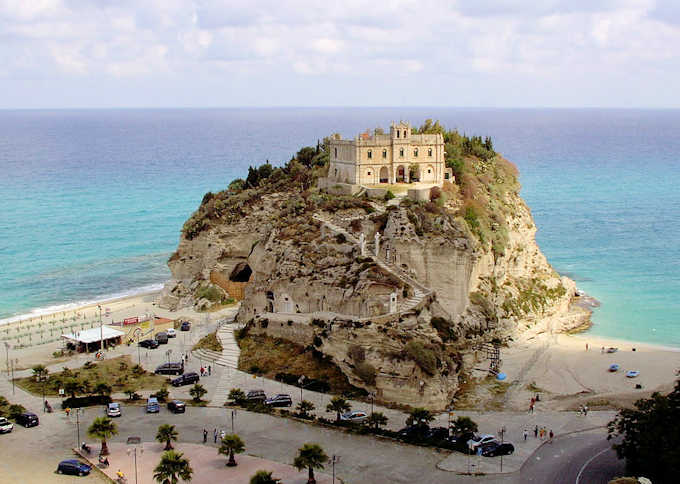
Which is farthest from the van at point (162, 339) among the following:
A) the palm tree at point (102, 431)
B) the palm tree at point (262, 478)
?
the palm tree at point (262, 478)

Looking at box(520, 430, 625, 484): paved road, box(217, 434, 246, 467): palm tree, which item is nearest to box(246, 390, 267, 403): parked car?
box(217, 434, 246, 467): palm tree

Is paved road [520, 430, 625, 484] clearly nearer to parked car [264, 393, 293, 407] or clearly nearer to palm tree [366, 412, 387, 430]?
palm tree [366, 412, 387, 430]

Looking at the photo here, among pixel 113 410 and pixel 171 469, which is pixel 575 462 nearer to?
pixel 171 469

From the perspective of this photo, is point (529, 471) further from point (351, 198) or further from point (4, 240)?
point (4, 240)

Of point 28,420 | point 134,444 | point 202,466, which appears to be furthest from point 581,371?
point 28,420

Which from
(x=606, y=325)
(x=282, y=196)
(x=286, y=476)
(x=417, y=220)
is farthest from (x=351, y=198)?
(x=286, y=476)

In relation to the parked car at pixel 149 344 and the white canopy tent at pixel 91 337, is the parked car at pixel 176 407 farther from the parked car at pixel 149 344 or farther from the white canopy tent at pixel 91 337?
the white canopy tent at pixel 91 337
